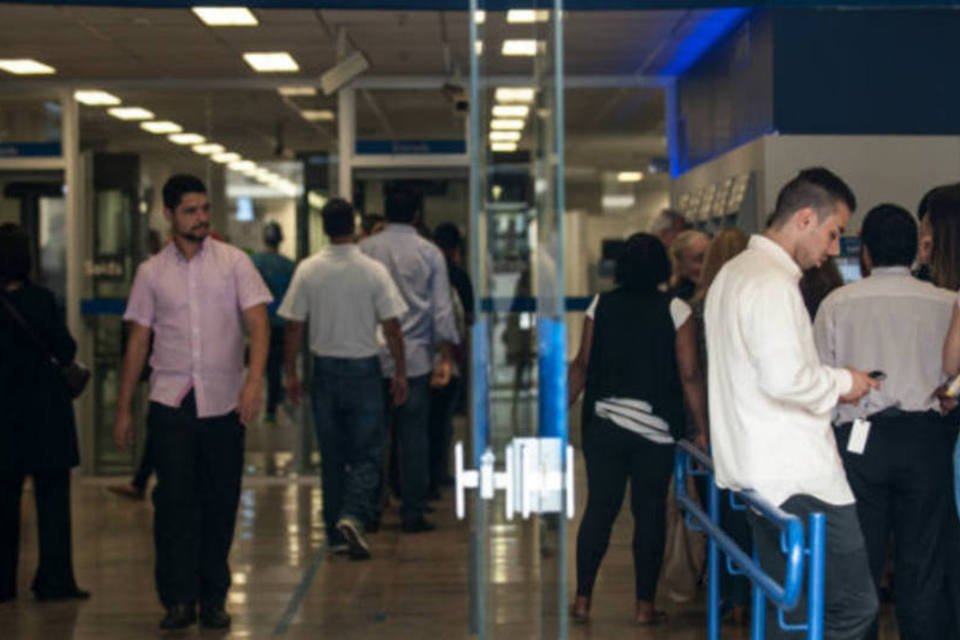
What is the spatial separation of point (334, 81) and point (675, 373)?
4723mm

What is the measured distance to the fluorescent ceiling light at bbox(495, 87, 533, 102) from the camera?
3461 millimetres

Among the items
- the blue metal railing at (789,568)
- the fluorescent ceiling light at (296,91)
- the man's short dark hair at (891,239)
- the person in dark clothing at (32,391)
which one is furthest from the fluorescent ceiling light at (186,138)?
the blue metal railing at (789,568)

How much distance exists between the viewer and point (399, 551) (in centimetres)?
938

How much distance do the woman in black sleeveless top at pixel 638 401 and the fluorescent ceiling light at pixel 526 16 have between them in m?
3.77

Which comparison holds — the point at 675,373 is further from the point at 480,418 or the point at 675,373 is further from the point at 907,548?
the point at 480,418

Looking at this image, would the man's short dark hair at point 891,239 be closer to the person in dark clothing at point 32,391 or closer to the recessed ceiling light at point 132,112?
the person in dark clothing at point 32,391

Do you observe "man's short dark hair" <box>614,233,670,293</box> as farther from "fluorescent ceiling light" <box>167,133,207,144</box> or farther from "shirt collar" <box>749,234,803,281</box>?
"fluorescent ceiling light" <box>167,133,207,144</box>

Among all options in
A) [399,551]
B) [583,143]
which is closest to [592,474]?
[399,551]

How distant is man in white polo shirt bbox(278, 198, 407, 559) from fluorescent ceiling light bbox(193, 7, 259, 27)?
5.31ft

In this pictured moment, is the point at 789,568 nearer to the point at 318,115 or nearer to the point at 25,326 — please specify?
the point at 25,326

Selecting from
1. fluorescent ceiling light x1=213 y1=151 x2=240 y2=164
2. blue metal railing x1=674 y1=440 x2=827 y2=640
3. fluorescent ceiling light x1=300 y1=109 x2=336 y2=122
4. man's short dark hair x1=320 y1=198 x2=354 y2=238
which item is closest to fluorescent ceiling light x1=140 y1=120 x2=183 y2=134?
fluorescent ceiling light x1=213 y1=151 x2=240 y2=164

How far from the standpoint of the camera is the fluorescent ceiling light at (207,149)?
12.8 meters

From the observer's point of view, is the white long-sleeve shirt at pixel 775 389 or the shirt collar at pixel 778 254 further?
the shirt collar at pixel 778 254

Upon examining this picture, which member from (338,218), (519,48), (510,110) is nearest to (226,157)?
(338,218)
